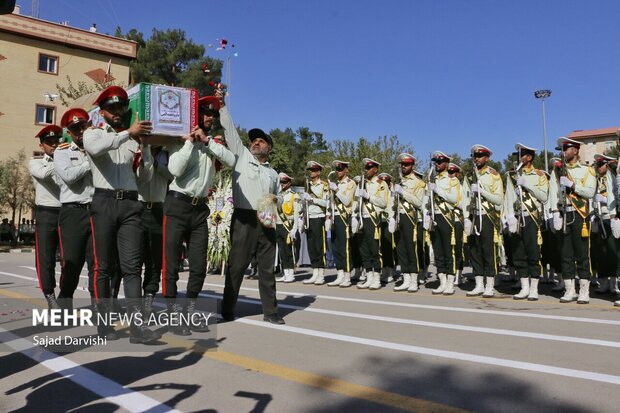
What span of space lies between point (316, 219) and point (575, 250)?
5.05 meters

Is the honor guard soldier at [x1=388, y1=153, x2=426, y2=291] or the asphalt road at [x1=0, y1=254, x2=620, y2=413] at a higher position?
the honor guard soldier at [x1=388, y1=153, x2=426, y2=291]

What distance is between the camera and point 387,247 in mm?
10188

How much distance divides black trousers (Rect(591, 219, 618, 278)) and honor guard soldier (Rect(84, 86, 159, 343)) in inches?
250

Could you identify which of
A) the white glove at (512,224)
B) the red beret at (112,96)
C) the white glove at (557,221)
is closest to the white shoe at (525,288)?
the white glove at (512,224)

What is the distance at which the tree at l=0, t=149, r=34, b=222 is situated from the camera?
3077cm

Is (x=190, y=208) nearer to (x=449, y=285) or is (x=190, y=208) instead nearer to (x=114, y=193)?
(x=114, y=193)

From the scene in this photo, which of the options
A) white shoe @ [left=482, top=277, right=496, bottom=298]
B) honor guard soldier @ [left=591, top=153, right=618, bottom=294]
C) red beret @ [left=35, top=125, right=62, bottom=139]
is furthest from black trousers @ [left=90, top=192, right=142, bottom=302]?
honor guard soldier @ [left=591, top=153, right=618, bottom=294]

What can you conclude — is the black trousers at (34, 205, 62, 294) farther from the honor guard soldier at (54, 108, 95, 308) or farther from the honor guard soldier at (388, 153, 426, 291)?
the honor guard soldier at (388, 153, 426, 291)

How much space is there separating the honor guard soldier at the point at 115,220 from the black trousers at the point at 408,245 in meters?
5.13

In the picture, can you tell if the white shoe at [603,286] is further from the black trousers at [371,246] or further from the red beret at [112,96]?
the red beret at [112,96]

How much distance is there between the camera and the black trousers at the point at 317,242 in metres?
10.4

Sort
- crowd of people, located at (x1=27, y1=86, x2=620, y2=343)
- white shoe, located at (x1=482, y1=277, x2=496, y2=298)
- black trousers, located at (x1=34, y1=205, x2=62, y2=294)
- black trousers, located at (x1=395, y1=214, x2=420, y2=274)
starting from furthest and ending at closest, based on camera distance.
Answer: black trousers, located at (x1=395, y1=214, x2=420, y2=274) → white shoe, located at (x1=482, y1=277, x2=496, y2=298) → black trousers, located at (x1=34, y1=205, x2=62, y2=294) → crowd of people, located at (x1=27, y1=86, x2=620, y2=343)

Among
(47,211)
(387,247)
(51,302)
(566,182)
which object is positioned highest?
(566,182)

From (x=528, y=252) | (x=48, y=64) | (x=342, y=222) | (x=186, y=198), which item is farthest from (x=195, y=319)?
(x=48, y=64)
